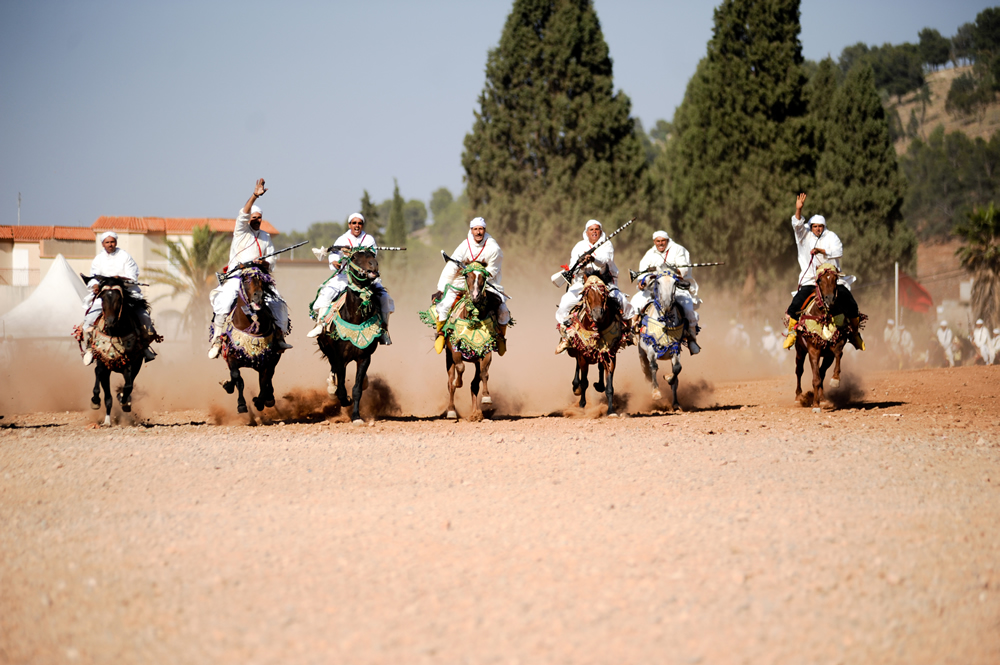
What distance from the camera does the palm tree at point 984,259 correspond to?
37812 mm

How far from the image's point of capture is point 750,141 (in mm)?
42469

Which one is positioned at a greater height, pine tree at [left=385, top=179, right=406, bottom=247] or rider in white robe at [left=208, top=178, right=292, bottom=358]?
pine tree at [left=385, top=179, right=406, bottom=247]

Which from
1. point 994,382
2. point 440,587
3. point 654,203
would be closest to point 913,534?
point 440,587

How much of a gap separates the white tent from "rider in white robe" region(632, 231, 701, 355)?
66.7 ft

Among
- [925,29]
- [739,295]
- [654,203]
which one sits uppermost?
[925,29]

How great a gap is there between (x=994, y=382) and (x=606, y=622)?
17106 mm

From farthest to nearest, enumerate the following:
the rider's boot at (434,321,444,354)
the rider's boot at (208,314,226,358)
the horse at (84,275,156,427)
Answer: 1. the rider's boot at (434,321,444,354)
2. the horse at (84,275,156,427)
3. the rider's boot at (208,314,226,358)

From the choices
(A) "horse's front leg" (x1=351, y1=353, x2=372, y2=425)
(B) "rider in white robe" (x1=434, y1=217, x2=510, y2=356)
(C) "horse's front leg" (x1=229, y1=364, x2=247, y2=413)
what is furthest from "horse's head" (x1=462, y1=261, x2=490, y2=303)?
(C) "horse's front leg" (x1=229, y1=364, x2=247, y2=413)

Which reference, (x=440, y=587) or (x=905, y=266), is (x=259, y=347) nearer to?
(x=440, y=587)

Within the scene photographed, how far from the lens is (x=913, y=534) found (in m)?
6.59

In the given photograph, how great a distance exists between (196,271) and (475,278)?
136 feet

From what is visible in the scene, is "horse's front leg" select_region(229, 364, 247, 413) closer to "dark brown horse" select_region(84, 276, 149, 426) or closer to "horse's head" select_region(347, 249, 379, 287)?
"dark brown horse" select_region(84, 276, 149, 426)

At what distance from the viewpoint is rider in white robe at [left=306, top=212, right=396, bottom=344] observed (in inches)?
547

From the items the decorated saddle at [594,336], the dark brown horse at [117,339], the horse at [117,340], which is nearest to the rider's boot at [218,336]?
the horse at [117,340]
